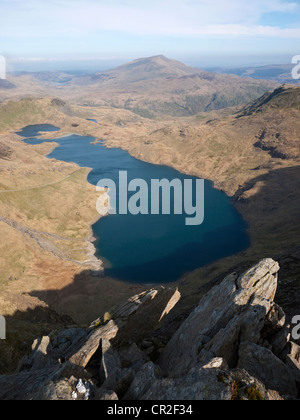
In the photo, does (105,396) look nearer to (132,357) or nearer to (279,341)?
(132,357)

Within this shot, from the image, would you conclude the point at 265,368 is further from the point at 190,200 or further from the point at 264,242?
the point at 190,200

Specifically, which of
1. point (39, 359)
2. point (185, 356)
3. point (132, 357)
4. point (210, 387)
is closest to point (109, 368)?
point (132, 357)

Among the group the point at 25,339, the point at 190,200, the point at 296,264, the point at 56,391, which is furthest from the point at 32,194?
the point at 56,391

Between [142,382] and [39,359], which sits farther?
[39,359]

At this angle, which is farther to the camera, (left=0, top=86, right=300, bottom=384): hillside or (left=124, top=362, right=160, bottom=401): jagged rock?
(left=0, top=86, right=300, bottom=384): hillside

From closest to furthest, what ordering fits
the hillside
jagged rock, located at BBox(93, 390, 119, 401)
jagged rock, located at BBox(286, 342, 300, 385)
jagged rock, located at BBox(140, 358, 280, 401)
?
jagged rock, located at BBox(140, 358, 280, 401) → jagged rock, located at BBox(93, 390, 119, 401) → jagged rock, located at BBox(286, 342, 300, 385) → the hillside

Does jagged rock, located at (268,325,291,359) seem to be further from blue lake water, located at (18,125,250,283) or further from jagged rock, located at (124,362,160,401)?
blue lake water, located at (18,125,250,283)

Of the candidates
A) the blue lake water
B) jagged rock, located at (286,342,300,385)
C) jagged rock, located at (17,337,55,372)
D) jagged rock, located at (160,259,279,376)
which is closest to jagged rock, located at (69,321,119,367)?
jagged rock, located at (17,337,55,372)
